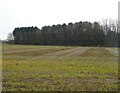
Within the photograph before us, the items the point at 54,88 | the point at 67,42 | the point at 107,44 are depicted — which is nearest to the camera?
the point at 54,88

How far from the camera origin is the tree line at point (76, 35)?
142m

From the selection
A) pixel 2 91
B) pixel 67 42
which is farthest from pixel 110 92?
pixel 67 42

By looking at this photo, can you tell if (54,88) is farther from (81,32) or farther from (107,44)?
(81,32)

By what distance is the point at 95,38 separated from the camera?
14250 centimetres

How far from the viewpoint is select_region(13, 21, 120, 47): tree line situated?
5610 inches

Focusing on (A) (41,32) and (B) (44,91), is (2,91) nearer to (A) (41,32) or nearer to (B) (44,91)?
(B) (44,91)

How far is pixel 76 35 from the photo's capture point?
153500 mm

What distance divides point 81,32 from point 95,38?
13769 mm

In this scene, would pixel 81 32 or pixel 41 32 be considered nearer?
pixel 81 32

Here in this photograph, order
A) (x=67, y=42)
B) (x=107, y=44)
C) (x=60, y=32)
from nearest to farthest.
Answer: (x=107, y=44) < (x=67, y=42) < (x=60, y=32)

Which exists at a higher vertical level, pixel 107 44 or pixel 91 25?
pixel 91 25

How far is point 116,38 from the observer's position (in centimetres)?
13975

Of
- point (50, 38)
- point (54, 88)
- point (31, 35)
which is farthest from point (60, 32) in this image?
point (54, 88)

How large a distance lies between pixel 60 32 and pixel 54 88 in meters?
150
